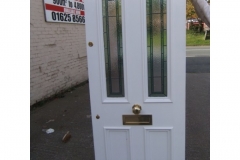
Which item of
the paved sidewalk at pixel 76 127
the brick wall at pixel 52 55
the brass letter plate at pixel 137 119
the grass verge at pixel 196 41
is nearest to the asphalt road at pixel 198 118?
the paved sidewalk at pixel 76 127

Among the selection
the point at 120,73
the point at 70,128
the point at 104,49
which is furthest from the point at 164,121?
the point at 70,128

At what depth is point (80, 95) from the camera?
680 centimetres

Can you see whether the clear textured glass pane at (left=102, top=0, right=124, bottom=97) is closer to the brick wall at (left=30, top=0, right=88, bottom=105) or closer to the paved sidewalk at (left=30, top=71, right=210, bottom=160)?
the paved sidewalk at (left=30, top=71, right=210, bottom=160)

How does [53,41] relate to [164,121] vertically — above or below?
above

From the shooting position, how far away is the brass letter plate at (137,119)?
84.4 inches

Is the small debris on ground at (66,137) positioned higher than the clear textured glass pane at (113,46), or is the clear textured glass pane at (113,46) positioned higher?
the clear textured glass pane at (113,46)

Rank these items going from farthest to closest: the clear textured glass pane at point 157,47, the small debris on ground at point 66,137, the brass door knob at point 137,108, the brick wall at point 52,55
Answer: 1. the brick wall at point 52,55
2. the small debris on ground at point 66,137
3. the brass door knob at point 137,108
4. the clear textured glass pane at point 157,47

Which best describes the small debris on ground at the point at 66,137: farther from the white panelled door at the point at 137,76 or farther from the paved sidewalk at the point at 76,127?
the white panelled door at the point at 137,76

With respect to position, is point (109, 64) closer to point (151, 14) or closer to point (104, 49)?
point (104, 49)

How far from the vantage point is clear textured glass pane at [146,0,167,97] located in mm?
1950

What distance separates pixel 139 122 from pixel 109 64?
0.61 meters

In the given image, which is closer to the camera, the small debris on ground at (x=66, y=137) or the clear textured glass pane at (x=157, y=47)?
the clear textured glass pane at (x=157, y=47)

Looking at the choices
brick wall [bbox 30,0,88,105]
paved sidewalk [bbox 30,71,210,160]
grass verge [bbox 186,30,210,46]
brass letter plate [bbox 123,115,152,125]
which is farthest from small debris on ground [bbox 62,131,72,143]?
grass verge [bbox 186,30,210,46]

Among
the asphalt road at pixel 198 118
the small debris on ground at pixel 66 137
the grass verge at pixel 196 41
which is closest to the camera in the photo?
the asphalt road at pixel 198 118
